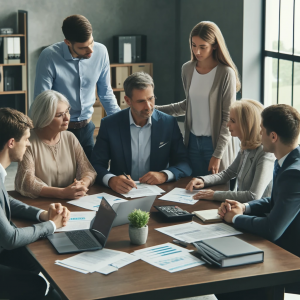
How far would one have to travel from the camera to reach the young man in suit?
6.56 feet

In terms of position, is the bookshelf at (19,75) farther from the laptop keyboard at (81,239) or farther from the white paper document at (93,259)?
the white paper document at (93,259)

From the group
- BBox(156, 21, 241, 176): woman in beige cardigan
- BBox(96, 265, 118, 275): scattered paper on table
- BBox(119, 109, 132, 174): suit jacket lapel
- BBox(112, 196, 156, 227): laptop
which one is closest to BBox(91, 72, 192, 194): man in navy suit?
BBox(119, 109, 132, 174): suit jacket lapel

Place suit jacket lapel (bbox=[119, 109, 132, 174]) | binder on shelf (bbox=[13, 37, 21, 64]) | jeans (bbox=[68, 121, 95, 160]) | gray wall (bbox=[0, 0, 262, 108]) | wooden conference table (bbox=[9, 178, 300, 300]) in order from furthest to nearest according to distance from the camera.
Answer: binder on shelf (bbox=[13, 37, 21, 64]) < gray wall (bbox=[0, 0, 262, 108]) < jeans (bbox=[68, 121, 95, 160]) < suit jacket lapel (bbox=[119, 109, 132, 174]) < wooden conference table (bbox=[9, 178, 300, 300])

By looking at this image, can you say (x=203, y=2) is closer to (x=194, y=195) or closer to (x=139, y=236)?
(x=194, y=195)

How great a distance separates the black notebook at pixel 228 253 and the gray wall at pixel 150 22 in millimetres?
4209

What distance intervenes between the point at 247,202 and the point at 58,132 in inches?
46.3

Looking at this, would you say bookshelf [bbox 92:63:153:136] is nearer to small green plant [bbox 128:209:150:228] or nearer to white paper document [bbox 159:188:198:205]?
white paper document [bbox 159:188:198:205]

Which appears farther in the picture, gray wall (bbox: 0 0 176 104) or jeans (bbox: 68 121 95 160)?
gray wall (bbox: 0 0 176 104)

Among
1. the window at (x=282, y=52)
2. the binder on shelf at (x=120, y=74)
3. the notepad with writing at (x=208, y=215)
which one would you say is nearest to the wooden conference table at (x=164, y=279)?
the notepad with writing at (x=208, y=215)

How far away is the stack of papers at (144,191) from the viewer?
8.75 feet

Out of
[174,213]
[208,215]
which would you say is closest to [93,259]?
[174,213]

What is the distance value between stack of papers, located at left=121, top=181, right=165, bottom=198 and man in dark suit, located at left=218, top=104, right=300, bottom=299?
1.67 feet

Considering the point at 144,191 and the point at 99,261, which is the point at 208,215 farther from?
the point at 99,261

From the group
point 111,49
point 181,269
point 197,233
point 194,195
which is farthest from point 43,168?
point 111,49
